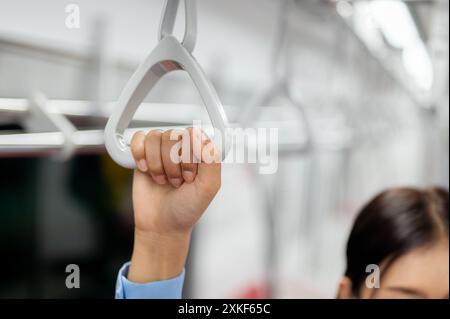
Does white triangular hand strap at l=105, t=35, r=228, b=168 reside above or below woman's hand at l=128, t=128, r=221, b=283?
above

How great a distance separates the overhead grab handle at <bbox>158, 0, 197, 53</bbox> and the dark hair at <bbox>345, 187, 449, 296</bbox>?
0.39 m

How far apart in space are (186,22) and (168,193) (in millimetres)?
158

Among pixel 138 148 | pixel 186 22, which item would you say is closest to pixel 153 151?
pixel 138 148

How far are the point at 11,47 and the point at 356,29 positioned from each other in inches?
33.2

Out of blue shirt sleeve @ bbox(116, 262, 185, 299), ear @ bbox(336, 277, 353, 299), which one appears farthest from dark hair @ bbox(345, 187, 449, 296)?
blue shirt sleeve @ bbox(116, 262, 185, 299)

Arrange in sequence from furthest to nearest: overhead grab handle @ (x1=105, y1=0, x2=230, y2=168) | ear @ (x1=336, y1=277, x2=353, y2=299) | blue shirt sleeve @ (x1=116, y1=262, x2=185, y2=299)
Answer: ear @ (x1=336, y1=277, x2=353, y2=299) < blue shirt sleeve @ (x1=116, y1=262, x2=185, y2=299) < overhead grab handle @ (x1=105, y1=0, x2=230, y2=168)

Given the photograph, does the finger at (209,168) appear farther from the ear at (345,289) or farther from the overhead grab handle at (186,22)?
the ear at (345,289)

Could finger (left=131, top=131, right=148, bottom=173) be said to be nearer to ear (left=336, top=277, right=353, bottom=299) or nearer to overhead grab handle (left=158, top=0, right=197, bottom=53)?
overhead grab handle (left=158, top=0, right=197, bottom=53)

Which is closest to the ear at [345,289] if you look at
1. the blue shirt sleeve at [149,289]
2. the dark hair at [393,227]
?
the dark hair at [393,227]

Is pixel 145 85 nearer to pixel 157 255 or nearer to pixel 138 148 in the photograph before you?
pixel 138 148

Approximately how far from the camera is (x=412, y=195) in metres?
0.73

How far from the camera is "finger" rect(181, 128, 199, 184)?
43 cm

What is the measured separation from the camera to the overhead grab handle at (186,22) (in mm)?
435
